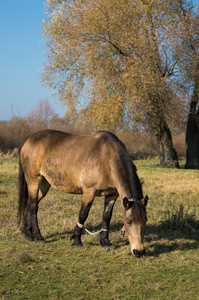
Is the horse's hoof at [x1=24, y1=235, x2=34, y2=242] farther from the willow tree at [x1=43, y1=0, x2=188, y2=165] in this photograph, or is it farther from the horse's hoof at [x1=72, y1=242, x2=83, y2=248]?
the willow tree at [x1=43, y1=0, x2=188, y2=165]

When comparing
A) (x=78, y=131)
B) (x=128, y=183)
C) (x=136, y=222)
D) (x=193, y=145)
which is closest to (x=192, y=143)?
(x=193, y=145)

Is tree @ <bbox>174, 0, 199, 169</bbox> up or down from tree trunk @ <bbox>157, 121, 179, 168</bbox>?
up

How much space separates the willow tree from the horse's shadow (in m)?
10.0

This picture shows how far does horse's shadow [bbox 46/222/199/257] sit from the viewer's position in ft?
19.7

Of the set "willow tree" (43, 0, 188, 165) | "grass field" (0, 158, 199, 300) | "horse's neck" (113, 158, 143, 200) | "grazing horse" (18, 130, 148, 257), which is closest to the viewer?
"grass field" (0, 158, 199, 300)

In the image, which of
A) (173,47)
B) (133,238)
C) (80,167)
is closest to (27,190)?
(80,167)

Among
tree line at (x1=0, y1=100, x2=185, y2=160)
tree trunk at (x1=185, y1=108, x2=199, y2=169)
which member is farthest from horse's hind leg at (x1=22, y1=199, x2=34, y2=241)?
tree line at (x1=0, y1=100, x2=185, y2=160)

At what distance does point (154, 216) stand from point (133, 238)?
3363 mm

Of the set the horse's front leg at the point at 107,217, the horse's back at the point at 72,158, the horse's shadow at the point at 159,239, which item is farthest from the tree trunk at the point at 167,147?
the horse's front leg at the point at 107,217

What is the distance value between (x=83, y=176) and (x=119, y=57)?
14.0 metres

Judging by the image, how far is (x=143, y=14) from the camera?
57.6 ft

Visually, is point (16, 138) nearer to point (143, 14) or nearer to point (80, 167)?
point (143, 14)

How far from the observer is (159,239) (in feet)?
21.3

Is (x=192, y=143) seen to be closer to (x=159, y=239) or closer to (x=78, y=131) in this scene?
(x=78, y=131)
